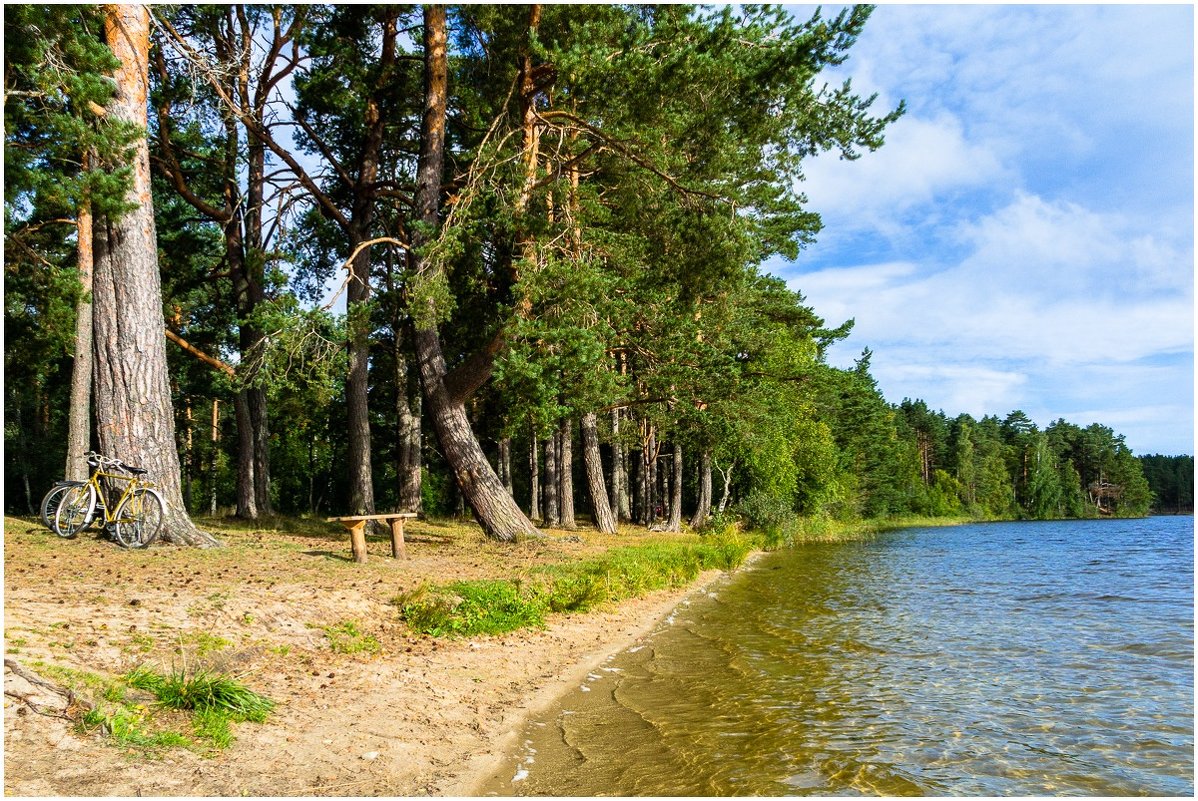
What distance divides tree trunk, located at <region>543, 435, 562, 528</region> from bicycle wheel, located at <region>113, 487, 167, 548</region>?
1319 centimetres

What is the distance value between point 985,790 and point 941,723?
Answer: 154 centimetres

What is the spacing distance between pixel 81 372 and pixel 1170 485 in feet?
442

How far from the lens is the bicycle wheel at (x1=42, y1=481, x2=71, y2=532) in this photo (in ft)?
35.9

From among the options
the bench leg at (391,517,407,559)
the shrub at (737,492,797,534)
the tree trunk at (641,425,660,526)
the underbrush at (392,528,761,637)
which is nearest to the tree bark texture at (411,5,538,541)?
the underbrush at (392,528,761,637)

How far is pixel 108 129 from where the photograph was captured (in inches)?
415

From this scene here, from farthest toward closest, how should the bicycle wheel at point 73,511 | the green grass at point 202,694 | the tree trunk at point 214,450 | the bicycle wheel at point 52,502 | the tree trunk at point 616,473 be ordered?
the tree trunk at point 214,450
the tree trunk at point 616,473
the bicycle wheel at point 52,502
the bicycle wheel at point 73,511
the green grass at point 202,694

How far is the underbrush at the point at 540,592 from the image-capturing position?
8.77m

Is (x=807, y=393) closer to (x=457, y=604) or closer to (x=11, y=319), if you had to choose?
(x=457, y=604)

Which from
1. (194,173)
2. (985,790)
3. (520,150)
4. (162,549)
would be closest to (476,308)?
(520,150)

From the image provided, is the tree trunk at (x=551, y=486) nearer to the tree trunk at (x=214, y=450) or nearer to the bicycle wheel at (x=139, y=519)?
the bicycle wheel at (x=139, y=519)

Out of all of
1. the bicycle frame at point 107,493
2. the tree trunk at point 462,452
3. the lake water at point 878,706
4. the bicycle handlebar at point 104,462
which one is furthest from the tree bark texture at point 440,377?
the bicycle handlebar at point 104,462

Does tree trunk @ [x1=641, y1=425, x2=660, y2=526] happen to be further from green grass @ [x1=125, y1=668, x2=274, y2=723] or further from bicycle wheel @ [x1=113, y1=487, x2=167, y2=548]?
green grass @ [x1=125, y1=668, x2=274, y2=723]

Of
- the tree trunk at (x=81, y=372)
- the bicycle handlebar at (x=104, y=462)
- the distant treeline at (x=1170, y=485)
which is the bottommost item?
the distant treeline at (x=1170, y=485)

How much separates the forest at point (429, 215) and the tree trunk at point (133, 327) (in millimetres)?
39
